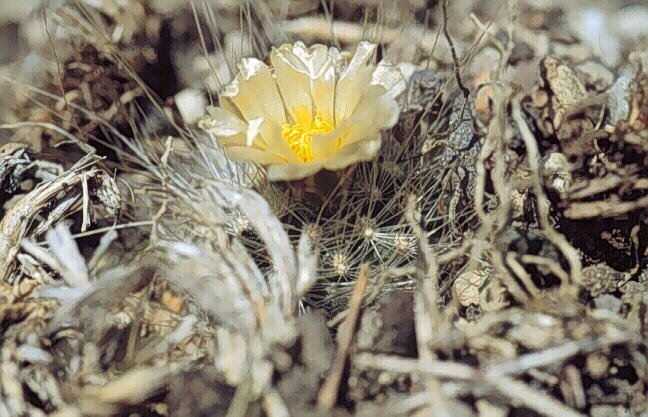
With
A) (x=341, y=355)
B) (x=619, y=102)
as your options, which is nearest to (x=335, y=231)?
(x=341, y=355)

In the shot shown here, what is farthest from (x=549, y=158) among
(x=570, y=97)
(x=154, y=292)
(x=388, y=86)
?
(x=154, y=292)

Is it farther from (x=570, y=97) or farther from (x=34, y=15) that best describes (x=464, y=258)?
(x=34, y=15)

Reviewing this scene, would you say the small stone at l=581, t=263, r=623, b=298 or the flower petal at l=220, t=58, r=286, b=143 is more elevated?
the flower petal at l=220, t=58, r=286, b=143

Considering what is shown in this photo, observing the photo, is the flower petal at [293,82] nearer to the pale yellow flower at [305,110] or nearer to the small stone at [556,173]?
the pale yellow flower at [305,110]

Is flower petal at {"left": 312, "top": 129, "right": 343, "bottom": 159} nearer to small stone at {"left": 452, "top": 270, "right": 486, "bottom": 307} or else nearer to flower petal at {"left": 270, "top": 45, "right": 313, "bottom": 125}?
flower petal at {"left": 270, "top": 45, "right": 313, "bottom": 125}

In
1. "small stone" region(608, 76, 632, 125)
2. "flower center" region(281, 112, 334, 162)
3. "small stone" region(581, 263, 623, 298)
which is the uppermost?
"small stone" region(608, 76, 632, 125)

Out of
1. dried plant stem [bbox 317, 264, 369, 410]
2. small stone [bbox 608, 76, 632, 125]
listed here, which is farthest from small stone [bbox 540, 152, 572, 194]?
dried plant stem [bbox 317, 264, 369, 410]

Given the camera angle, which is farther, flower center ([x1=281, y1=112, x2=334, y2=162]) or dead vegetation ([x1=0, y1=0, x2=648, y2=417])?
flower center ([x1=281, y1=112, x2=334, y2=162])

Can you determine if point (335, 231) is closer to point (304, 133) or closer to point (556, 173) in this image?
point (304, 133)
